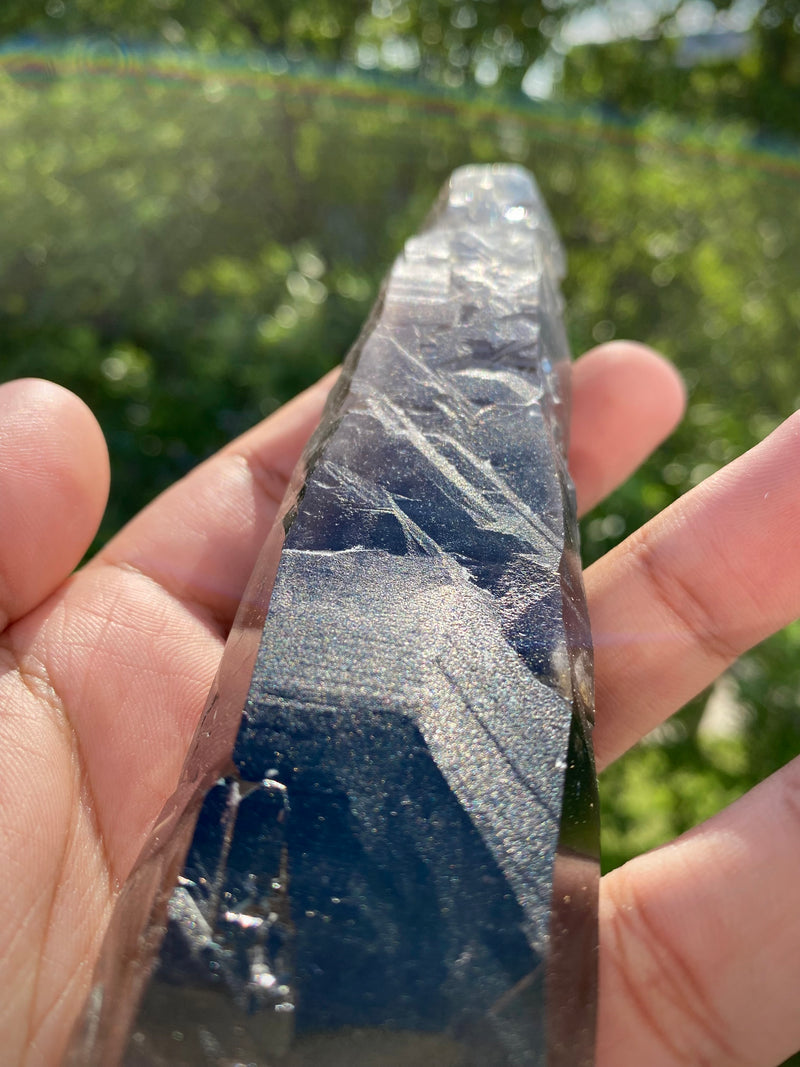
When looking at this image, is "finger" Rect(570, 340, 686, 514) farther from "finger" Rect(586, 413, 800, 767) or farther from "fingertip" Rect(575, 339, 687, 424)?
"finger" Rect(586, 413, 800, 767)

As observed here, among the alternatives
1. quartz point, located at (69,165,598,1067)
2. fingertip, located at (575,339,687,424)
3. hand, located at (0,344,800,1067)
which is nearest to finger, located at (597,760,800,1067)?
hand, located at (0,344,800,1067)

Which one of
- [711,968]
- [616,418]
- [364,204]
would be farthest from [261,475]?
[364,204]

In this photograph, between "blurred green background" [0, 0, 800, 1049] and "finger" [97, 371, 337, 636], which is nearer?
"finger" [97, 371, 337, 636]

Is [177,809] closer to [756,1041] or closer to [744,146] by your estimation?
[756,1041]

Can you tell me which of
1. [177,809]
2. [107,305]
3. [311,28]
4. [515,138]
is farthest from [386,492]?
[311,28]

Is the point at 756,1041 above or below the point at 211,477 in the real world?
below

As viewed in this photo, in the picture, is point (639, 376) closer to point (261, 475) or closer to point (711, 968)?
point (261, 475)

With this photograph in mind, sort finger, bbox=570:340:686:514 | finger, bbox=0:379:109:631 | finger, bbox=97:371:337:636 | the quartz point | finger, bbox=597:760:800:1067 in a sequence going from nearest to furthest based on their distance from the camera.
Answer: the quartz point → finger, bbox=597:760:800:1067 → finger, bbox=0:379:109:631 → finger, bbox=97:371:337:636 → finger, bbox=570:340:686:514
